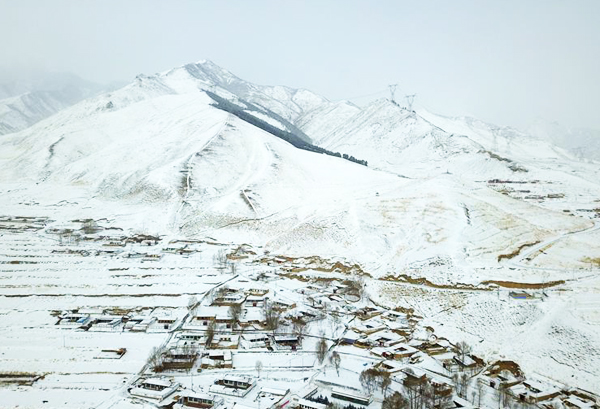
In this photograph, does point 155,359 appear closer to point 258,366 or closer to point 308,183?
point 258,366

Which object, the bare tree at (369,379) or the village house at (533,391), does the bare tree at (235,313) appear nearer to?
the bare tree at (369,379)

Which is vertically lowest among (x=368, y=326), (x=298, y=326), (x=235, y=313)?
(x=298, y=326)

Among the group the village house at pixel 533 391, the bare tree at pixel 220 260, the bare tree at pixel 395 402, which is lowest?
the bare tree at pixel 395 402

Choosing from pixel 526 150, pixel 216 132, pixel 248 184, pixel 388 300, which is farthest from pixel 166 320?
pixel 526 150

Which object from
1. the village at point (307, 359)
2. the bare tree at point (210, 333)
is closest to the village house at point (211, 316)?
the village at point (307, 359)

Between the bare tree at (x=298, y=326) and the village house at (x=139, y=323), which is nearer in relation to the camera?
the bare tree at (x=298, y=326)

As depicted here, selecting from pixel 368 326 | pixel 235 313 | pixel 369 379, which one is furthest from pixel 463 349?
pixel 235 313
